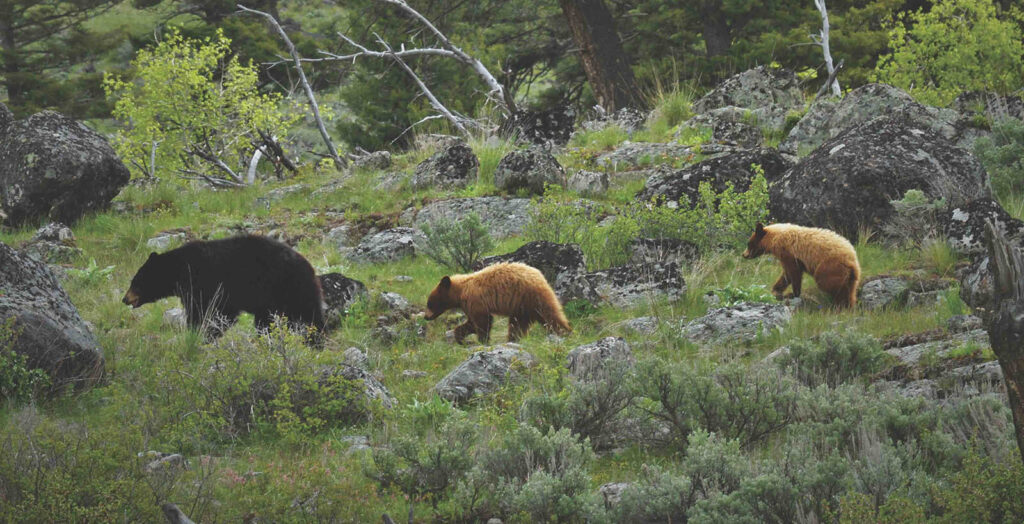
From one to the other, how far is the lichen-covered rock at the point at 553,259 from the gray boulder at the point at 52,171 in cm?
781

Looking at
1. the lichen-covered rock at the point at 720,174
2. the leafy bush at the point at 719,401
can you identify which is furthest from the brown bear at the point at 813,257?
the leafy bush at the point at 719,401

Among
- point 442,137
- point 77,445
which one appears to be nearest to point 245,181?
point 442,137

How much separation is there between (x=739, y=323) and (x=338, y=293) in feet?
14.5

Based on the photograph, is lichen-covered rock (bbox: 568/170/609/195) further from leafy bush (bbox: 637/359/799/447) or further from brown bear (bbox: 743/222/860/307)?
leafy bush (bbox: 637/359/799/447)

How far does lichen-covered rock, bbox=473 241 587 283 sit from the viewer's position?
33.5 feet

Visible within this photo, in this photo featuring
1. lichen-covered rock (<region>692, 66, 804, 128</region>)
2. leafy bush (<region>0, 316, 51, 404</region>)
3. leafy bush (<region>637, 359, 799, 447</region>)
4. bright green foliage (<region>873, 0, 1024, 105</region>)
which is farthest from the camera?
lichen-covered rock (<region>692, 66, 804, 128</region>)

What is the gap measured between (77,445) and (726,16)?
70.9 ft

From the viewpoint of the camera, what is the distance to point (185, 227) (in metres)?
14.1

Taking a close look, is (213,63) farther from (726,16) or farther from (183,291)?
(726,16)

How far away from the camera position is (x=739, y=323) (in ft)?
27.3

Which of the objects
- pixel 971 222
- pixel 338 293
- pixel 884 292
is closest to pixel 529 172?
pixel 338 293

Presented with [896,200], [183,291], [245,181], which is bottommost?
[245,181]

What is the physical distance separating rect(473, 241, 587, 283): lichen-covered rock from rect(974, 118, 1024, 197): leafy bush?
18.3 ft

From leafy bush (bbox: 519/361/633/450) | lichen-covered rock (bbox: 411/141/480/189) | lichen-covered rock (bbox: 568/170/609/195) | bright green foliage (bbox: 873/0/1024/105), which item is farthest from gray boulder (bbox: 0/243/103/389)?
bright green foliage (bbox: 873/0/1024/105)
